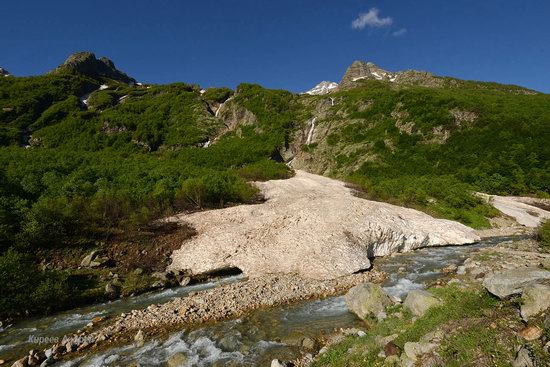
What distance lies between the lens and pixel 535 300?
23.4 ft

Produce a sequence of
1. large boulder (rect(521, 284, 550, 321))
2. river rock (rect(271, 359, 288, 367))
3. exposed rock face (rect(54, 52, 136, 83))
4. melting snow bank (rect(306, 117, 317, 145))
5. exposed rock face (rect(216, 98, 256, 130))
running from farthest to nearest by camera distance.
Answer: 1. exposed rock face (rect(54, 52, 136, 83))
2. exposed rock face (rect(216, 98, 256, 130))
3. melting snow bank (rect(306, 117, 317, 145))
4. river rock (rect(271, 359, 288, 367))
5. large boulder (rect(521, 284, 550, 321))

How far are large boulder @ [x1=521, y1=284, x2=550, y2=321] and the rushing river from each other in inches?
258

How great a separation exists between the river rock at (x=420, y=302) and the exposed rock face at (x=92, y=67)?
173172mm

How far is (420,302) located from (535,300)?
12.9ft

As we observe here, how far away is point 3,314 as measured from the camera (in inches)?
592

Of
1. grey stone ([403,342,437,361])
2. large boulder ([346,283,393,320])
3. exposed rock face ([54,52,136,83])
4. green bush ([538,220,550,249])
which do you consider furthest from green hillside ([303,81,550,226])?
exposed rock face ([54,52,136,83])

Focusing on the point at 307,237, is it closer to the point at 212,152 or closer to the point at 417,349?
the point at 417,349

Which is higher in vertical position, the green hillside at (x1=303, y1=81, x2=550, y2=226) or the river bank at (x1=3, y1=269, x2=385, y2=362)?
the green hillside at (x1=303, y1=81, x2=550, y2=226)

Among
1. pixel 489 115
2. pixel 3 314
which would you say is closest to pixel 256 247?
→ pixel 3 314

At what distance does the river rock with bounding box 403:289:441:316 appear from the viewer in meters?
→ 10.4

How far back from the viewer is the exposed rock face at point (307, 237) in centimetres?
2058

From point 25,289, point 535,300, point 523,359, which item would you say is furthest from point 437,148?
point 25,289

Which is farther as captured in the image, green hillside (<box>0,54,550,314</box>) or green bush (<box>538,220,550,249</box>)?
green hillside (<box>0,54,550,314</box>)

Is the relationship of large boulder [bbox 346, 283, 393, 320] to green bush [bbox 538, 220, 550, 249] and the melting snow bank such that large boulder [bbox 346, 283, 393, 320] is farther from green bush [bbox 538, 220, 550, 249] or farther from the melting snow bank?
the melting snow bank
